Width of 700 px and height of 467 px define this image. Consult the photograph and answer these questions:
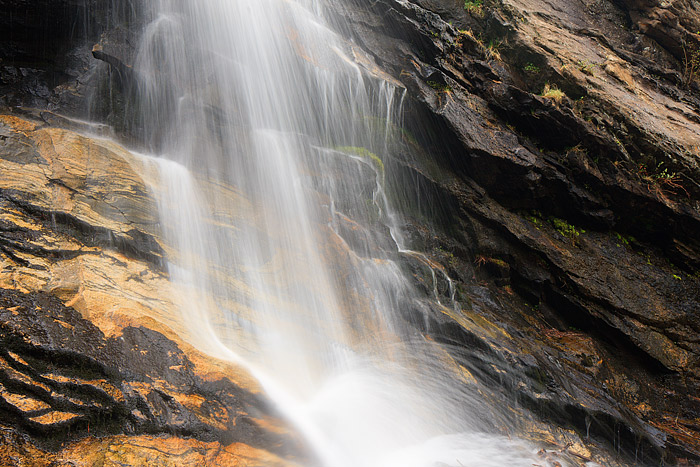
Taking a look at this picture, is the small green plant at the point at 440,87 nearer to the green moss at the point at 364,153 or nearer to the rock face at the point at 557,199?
the rock face at the point at 557,199

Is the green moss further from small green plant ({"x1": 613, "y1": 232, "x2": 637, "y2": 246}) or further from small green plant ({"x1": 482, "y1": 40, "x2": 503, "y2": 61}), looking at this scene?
small green plant ({"x1": 613, "y1": 232, "x2": 637, "y2": 246})

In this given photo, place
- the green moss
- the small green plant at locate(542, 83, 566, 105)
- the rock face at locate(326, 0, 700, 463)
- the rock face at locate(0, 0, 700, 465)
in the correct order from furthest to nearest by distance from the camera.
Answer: the small green plant at locate(542, 83, 566, 105), the green moss, the rock face at locate(326, 0, 700, 463), the rock face at locate(0, 0, 700, 465)

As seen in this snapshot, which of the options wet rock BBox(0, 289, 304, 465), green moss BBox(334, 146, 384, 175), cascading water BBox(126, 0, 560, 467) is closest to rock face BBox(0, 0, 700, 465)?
wet rock BBox(0, 289, 304, 465)

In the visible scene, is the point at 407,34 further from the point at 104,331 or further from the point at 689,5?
the point at 689,5

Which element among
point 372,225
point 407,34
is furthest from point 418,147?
point 407,34

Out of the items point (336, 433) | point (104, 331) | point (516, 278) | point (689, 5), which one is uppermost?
point (689, 5)

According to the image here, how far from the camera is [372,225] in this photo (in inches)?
287

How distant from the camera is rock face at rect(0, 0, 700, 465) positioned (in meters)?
3.32

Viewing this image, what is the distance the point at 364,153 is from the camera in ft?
26.7

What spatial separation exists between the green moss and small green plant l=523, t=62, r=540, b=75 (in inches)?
175

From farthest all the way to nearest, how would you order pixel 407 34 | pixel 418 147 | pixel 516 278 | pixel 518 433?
pixel 407 34 → pixel 418 147 → pixel 516 278 → pixel 518 433

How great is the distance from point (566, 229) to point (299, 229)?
231 inches

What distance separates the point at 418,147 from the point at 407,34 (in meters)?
2.92

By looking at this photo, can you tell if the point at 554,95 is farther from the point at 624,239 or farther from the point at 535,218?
the point at 624,239
